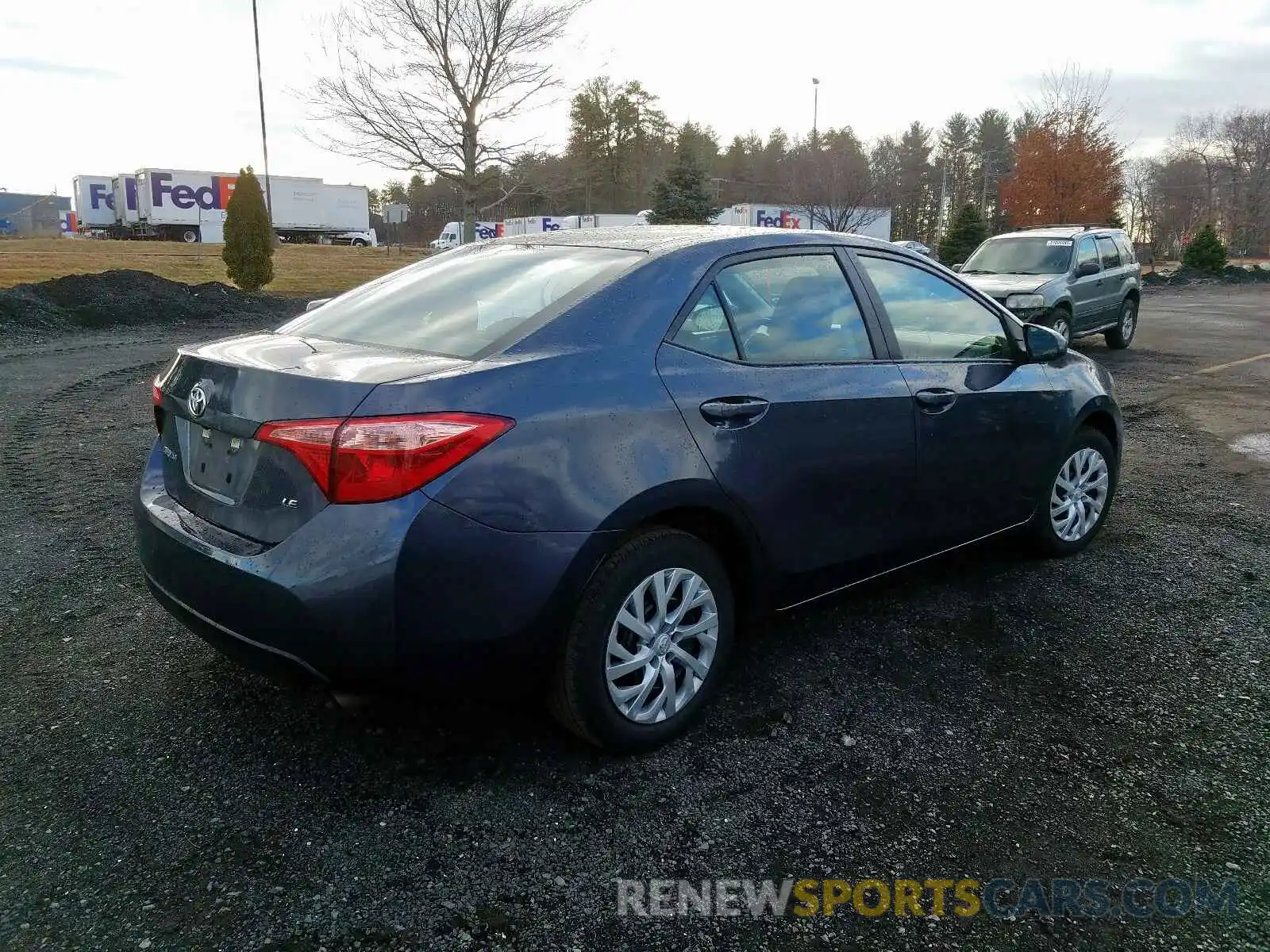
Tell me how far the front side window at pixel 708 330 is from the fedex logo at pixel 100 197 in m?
58.4

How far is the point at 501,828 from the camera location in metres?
2.58

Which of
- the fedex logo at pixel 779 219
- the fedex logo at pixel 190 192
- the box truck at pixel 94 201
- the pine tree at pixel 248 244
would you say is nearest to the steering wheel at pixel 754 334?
the pine tree at pixel 248 244

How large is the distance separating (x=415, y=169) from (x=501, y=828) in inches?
924

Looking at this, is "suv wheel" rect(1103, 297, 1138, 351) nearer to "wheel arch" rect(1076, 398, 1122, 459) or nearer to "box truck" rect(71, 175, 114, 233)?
"wheel arch" rect(1076, 398, 1122, 459)

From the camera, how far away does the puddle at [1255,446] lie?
720cm

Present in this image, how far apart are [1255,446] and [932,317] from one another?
5243 mm

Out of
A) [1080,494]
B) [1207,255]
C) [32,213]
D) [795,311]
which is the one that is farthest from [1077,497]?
[32,213]

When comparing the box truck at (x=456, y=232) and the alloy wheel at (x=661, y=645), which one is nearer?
the alloy wheel at (x=661, y=645)

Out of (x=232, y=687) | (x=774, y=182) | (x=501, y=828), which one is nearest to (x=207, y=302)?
(x=232, y=687)

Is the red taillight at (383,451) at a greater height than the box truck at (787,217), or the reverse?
the box truck at (787,217)

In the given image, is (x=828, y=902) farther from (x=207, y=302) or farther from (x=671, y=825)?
(x=207, y=302)

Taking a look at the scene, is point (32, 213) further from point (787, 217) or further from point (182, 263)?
point (787, 217)
